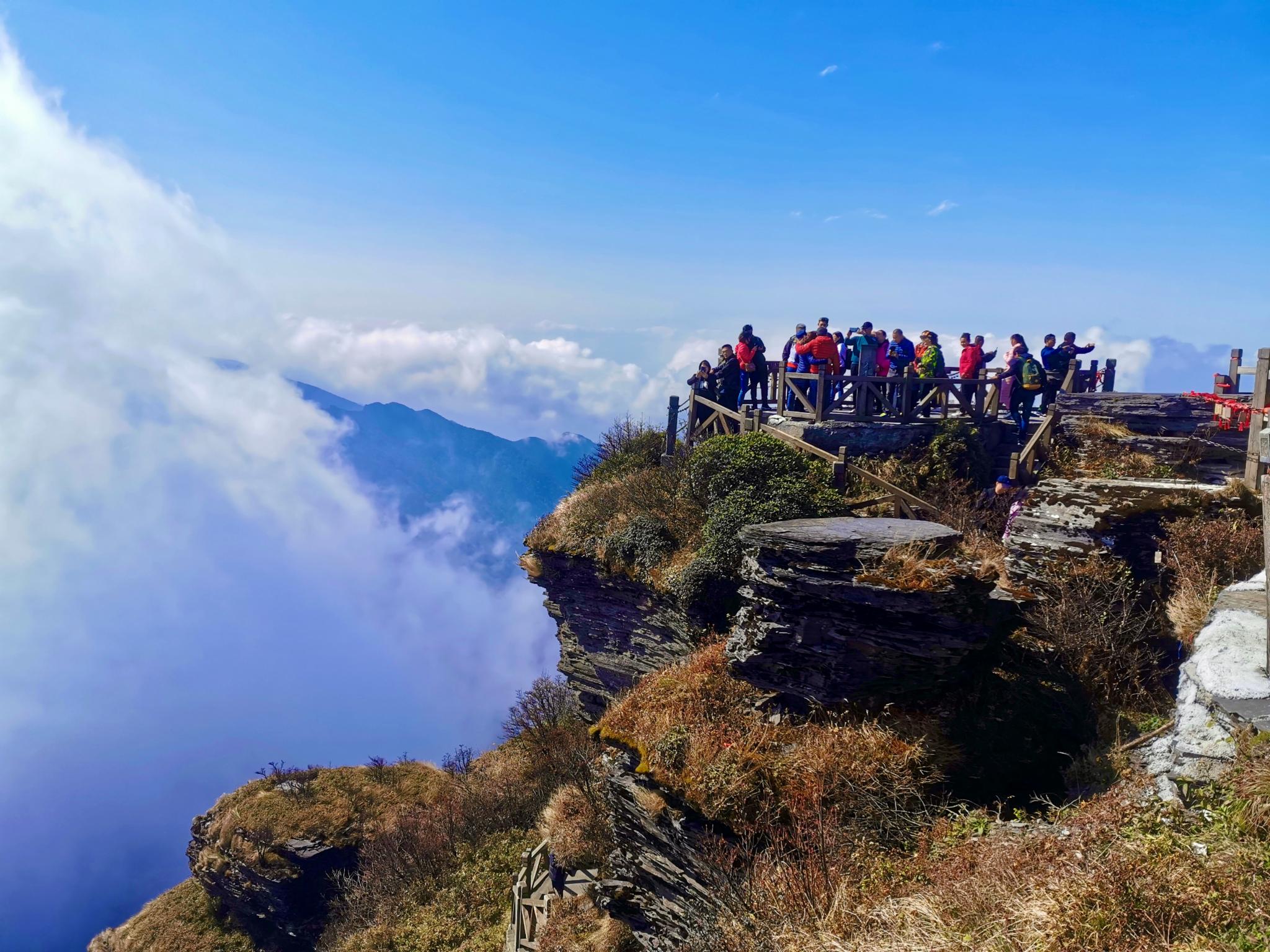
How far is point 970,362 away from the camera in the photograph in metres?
19.8

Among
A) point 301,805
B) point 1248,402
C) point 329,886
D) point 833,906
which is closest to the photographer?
point 833,906

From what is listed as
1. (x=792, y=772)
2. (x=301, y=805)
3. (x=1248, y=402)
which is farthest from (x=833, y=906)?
(x=301, y=805)

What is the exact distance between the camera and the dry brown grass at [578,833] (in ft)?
53.7

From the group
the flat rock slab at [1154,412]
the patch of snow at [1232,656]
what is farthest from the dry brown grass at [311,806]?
the patch of snow at [1232,656]

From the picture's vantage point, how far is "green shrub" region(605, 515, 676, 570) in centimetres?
1806

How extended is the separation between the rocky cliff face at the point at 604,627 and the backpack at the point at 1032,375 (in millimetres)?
10701

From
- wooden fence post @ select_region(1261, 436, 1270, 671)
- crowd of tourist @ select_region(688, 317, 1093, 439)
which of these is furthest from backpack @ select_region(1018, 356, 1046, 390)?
wooden fence post @ select_region(1261, 436, 1270, 671)

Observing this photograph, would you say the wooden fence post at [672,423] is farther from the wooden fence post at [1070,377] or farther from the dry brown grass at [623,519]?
the wooden fence post at [1070,377]

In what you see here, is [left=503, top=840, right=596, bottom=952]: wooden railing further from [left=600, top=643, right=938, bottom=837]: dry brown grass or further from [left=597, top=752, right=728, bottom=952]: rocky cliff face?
[left=600, top=643, right=938, bottom=837]: dry brown grass

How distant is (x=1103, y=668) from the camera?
10758mm

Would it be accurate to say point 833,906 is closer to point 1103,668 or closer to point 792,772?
point 792,772

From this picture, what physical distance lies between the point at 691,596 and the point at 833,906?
9075 millimetres

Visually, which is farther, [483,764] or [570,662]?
[483,764]

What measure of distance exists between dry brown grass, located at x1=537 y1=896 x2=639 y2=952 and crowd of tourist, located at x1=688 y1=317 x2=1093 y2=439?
12.7m
